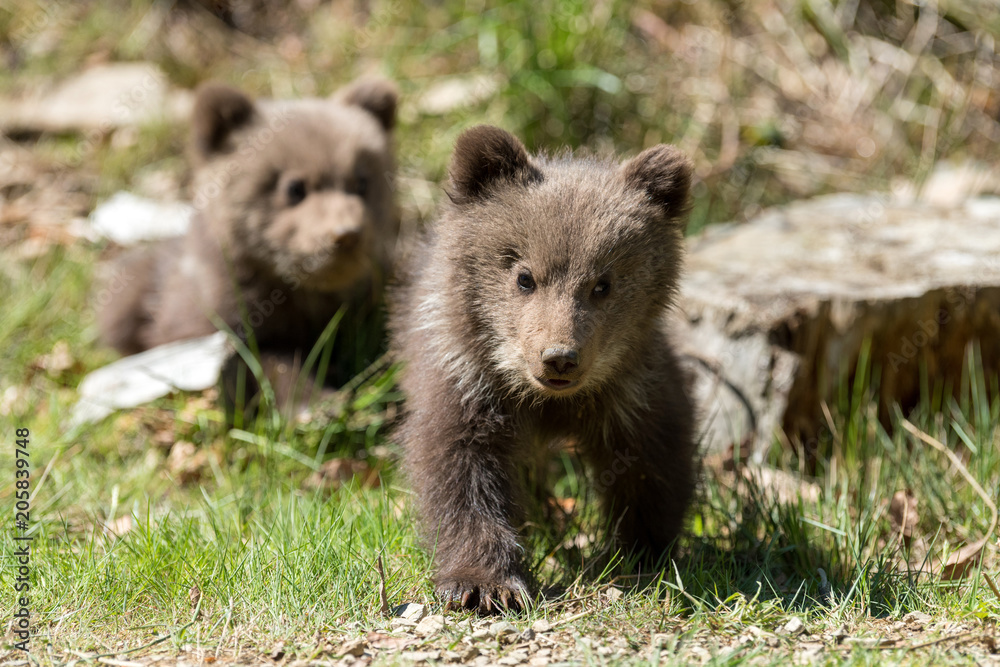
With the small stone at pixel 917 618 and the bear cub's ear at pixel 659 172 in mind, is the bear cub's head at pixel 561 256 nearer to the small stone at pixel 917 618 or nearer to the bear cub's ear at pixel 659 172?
the bear cub's ear at pixel 659 172

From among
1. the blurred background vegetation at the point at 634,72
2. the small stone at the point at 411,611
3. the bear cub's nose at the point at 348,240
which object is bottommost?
the small stone at the point at 411,611

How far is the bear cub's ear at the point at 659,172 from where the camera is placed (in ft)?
12.7

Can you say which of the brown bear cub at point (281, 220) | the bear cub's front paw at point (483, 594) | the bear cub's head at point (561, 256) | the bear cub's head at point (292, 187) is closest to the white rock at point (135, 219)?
the brown bear cub at point (281, 220)

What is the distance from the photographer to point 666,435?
161 inches

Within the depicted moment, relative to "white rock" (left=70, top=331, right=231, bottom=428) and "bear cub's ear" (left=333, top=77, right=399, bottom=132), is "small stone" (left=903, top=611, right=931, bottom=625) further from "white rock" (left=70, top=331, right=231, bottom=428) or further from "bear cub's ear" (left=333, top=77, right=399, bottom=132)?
"bear cub's ear" (left=333, top=77, right=399, bottom=132)

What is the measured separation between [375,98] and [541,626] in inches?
167

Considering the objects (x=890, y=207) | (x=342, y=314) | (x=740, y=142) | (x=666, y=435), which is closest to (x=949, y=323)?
(x=890, y=207)

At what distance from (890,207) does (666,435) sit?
3.42m

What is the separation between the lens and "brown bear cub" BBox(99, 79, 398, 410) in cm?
589

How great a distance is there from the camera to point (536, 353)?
3.50 m

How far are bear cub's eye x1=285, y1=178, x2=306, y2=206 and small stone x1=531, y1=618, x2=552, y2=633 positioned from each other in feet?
11.6

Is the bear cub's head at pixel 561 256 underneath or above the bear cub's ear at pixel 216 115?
underneath

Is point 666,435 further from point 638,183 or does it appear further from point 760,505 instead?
point 638,183

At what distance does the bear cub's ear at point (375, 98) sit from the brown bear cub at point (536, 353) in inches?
105
